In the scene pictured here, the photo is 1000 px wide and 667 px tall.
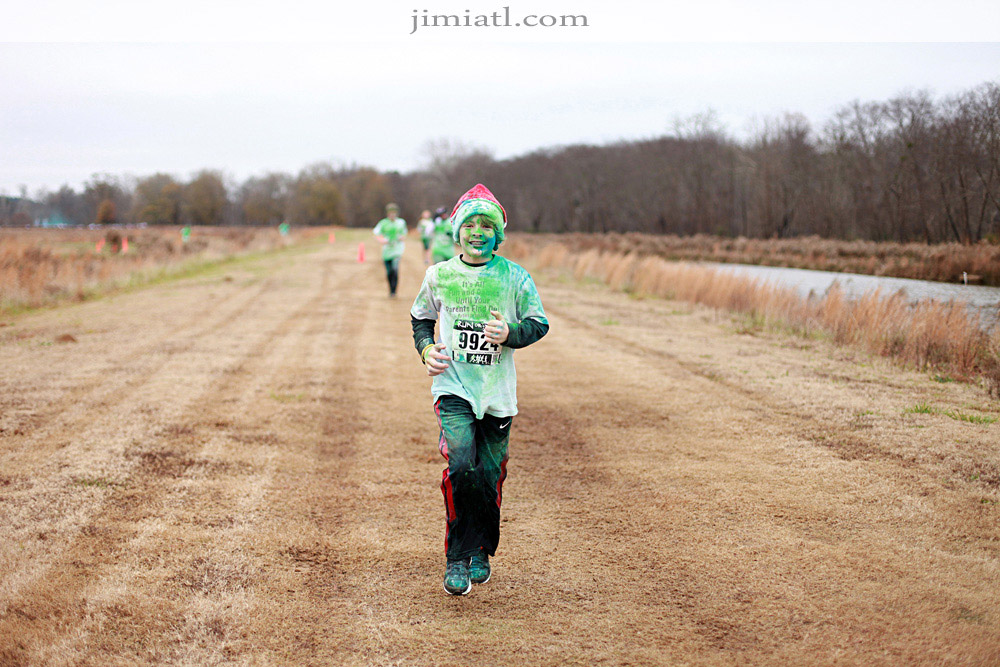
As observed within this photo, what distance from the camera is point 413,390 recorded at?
873cm

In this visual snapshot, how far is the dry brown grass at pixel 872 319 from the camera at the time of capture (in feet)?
31.3

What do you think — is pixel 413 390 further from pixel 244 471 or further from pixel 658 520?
pixel 658 520

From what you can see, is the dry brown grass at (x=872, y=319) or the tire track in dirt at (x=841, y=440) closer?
the tire track in dirt at (x=841, y=440)

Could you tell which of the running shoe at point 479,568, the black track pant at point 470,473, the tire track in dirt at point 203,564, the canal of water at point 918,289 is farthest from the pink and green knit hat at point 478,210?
the canal of water at point 918,289

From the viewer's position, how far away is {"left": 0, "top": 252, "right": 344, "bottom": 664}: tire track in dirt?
3.73m

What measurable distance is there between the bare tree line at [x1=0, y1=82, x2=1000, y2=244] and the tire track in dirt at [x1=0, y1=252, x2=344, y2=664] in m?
14.5

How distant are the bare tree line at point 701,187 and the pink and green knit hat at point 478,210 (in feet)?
44.3

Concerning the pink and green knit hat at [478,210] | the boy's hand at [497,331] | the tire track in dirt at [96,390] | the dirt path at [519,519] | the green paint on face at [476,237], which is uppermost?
the pink and green knit hat at [478,210]

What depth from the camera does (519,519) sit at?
4973 mm

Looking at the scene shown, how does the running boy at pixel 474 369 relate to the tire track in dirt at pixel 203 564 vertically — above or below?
above

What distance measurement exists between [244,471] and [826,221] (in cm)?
3366

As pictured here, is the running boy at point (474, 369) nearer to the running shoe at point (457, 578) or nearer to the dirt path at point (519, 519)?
the running shoe at point (457, 578)

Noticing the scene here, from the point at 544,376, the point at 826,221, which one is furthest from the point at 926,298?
the point at 826,221

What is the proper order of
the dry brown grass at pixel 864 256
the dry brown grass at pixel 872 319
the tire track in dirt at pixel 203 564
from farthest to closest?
the dry brown grass at pixel 864 256 < the dry brown grass at pixel 872 319 < the tire track in dirt at pixel 203 564
